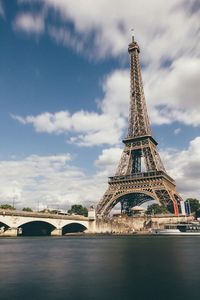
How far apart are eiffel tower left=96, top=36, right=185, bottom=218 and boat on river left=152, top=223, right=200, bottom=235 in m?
6.63

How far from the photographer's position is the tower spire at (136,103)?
444 ft

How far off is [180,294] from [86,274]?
8.41 m

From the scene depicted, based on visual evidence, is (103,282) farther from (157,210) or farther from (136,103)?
(136,103)

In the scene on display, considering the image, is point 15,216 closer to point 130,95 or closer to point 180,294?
point 180,294

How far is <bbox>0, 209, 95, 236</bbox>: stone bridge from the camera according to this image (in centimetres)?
7931

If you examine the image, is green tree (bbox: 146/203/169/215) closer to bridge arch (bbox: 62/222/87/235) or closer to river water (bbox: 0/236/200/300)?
bridge arch (bbox: 62/222/87/235)

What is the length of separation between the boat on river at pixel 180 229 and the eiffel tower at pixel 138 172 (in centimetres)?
663

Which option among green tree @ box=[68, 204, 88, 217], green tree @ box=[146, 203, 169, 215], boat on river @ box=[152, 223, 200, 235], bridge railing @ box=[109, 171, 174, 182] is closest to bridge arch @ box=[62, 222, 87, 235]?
bridge railing @ box=[109, 171, 174, 182]

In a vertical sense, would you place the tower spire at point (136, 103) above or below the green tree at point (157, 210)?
above

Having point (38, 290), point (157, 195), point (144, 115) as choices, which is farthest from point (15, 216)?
point (144, 115)

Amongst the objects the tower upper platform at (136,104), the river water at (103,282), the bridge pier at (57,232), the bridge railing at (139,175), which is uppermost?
the tower upper platform at (136,104)

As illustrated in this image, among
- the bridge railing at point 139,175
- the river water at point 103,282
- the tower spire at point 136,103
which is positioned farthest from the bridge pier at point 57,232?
the river water at point 103,282

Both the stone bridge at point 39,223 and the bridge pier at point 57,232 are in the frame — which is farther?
the bridge pier at point 57,232

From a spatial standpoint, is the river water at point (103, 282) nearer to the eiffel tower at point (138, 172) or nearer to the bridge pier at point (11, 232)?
the bridge pier at point (11, 232)
